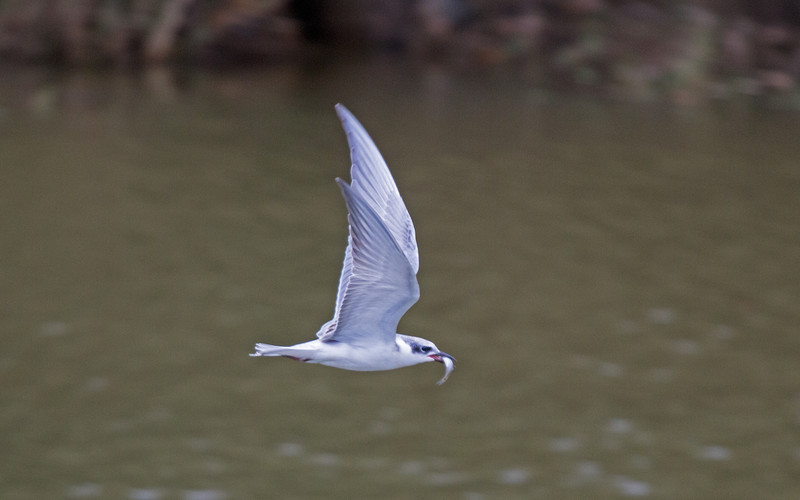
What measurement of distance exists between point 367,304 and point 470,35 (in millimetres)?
18318

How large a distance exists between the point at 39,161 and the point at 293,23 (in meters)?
7.52

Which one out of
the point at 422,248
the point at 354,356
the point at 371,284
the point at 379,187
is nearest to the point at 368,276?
the point at 371,284

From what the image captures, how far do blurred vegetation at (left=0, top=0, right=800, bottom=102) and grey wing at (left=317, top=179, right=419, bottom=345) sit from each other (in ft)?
52.5

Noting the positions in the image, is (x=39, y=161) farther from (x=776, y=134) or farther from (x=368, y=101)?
(x=776, y=134)

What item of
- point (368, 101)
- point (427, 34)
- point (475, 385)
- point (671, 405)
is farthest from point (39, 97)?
point (671, 405)

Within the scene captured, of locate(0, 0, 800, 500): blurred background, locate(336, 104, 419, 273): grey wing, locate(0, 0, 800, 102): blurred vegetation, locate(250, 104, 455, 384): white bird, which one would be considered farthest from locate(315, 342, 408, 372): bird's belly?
locate(0, 0, 800, 102): blurred vegetation

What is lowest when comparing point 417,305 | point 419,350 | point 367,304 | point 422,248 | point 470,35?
point 417,305

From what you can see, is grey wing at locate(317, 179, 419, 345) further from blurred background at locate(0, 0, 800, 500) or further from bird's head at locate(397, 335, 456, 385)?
blurred background at locate(0, 0, 800, 500)

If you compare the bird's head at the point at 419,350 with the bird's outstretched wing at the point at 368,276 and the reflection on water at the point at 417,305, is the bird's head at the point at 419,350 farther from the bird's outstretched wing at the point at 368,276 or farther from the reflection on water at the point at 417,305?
the reflection on water at the point at 417,305

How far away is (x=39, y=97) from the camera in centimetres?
1769

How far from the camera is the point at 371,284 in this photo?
12.9 ft

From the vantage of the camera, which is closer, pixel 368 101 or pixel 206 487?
pixel 206 487

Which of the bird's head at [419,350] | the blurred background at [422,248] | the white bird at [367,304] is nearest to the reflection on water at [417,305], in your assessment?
the blurred background at [422,248]

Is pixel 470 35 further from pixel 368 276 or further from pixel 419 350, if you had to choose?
pixel 368 276
